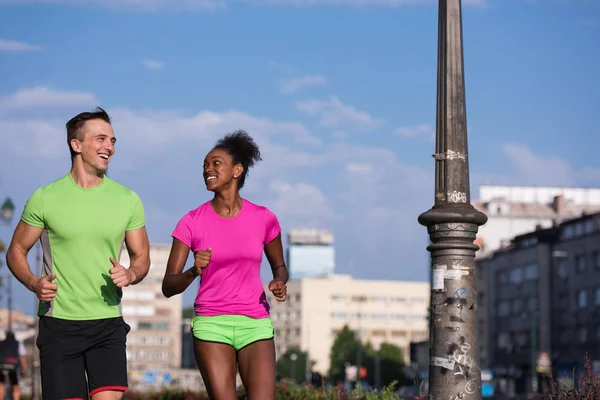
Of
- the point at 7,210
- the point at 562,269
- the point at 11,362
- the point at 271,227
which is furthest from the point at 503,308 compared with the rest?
the point at 271,227

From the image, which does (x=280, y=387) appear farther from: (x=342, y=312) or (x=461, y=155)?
(x=342, y=312)

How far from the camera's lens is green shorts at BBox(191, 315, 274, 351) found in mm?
7727

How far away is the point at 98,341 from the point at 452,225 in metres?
3.39

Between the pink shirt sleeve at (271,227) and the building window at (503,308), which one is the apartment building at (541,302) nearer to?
the building window at (503,308)

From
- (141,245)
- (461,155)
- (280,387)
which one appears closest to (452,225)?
(461,155)

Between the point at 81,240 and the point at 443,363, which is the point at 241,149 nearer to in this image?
the point at 81,240

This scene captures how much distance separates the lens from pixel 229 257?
780 centimetres

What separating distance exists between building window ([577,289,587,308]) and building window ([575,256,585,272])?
5.55ft

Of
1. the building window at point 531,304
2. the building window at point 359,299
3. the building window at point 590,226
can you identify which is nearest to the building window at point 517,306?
the building window at point 531,304

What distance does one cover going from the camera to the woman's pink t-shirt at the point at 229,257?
25.4 ft

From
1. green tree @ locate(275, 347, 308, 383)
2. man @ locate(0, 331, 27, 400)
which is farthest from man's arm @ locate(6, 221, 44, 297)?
green tree @ locate(275, 347, 308, 383)

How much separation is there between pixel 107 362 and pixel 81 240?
698mm

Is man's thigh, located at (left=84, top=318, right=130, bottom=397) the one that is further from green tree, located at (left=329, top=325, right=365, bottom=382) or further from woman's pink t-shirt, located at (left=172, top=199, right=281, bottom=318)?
green tree, located at (left=329, top=325, right=365, bottom=382)

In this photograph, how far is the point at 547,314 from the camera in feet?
336
